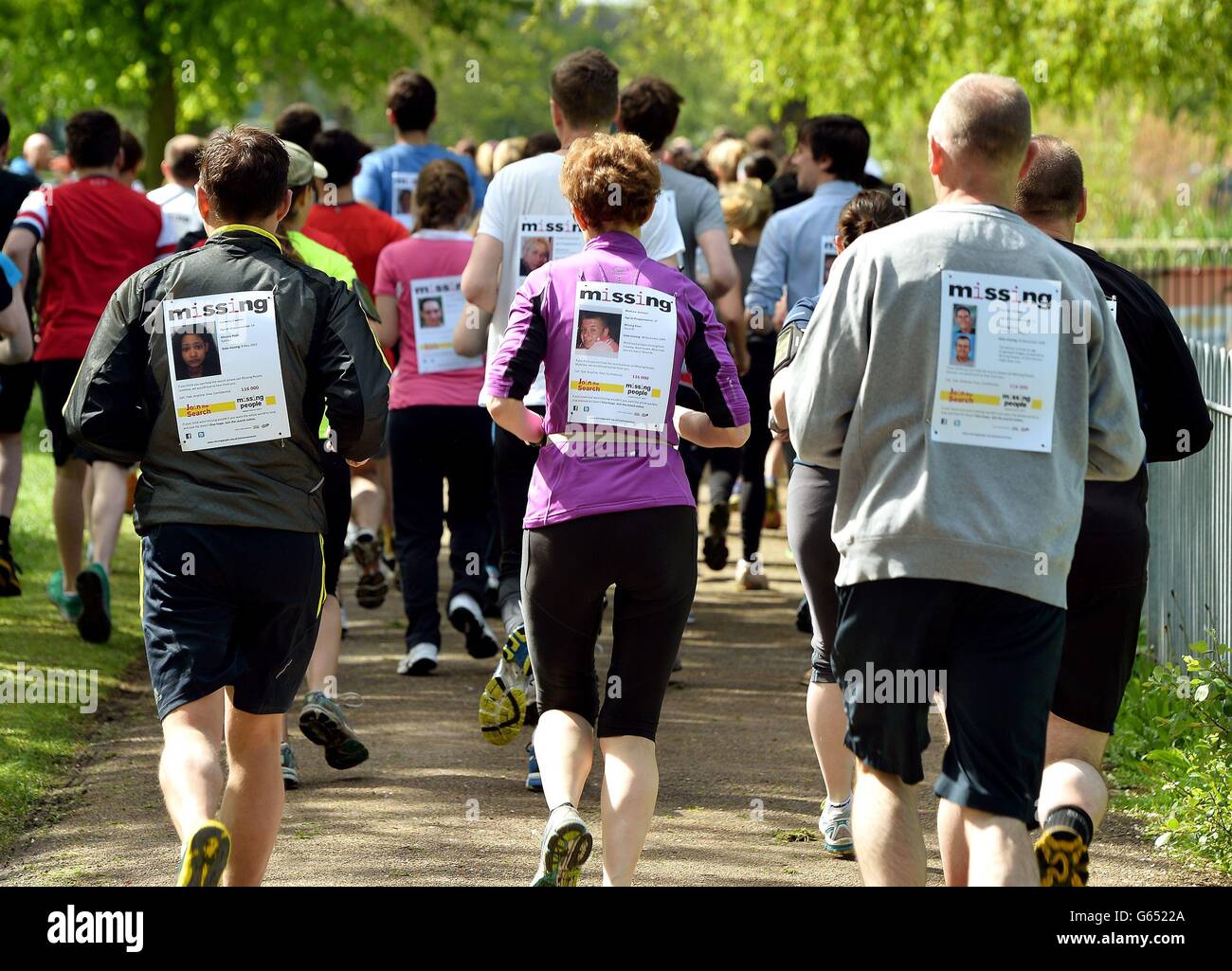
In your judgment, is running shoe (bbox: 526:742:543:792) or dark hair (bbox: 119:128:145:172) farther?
dark hair (bbox: 119:128:145:172)

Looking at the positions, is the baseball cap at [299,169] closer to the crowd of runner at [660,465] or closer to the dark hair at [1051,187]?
the crowd of runner at [660,465]

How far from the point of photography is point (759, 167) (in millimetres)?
11281

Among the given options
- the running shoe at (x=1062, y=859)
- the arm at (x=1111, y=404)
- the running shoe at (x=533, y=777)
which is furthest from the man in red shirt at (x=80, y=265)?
the arm at (x=1111, y=404)

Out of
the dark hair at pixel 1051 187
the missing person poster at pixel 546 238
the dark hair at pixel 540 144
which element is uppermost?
the dark hair at pixel 540 144

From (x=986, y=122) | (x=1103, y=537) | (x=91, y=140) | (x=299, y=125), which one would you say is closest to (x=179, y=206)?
(x=91, y=140)

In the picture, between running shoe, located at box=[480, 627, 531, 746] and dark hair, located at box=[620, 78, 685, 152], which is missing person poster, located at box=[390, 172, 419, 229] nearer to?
dark hair, located at box=[620, 78, 685, 152]

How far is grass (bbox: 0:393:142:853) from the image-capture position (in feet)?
20.3

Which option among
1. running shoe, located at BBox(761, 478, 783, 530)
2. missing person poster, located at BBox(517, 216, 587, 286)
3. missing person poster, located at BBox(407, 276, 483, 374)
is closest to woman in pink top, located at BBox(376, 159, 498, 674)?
missing person poster, located at BBox(407, 276, 483, 374)

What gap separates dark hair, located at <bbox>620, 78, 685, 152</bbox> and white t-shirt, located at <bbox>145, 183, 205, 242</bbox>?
109 inches

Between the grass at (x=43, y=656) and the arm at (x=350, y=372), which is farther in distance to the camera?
the grass at (x=43, y=656)

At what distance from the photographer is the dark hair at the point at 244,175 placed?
14.4 ft

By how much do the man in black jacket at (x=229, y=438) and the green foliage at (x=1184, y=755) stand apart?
2908 mm

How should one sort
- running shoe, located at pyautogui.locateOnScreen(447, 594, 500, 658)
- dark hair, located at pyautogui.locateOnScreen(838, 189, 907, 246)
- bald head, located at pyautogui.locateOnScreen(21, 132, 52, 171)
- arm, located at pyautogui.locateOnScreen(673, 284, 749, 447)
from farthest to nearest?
bald head, located at pyautogui.locateOnScreen(21, 132, 52, 171) < running shoe, located at pyautogui.locateOnScreen(447, 594, 500, 658) < dark hair, located at pyautogui.locateOnScreen(838, 189, 907, 246) < arm, located at pyautogui.locateOnScreen(673, 284, 749, 447)
